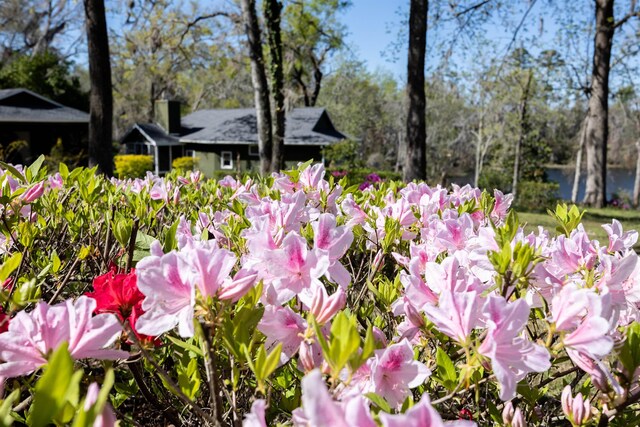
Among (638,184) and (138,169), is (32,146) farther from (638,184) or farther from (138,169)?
(638,184)

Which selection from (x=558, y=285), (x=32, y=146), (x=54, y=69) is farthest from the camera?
(x=54, y=69)

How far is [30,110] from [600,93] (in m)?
22.5

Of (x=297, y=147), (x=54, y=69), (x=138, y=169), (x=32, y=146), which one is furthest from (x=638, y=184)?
(x=54, y=69)

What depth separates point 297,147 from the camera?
2809cm

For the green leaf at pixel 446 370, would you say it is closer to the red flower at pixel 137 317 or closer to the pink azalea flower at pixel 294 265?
the pink azalea flower at pixel 294 265

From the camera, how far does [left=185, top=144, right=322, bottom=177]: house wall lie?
27984 mm

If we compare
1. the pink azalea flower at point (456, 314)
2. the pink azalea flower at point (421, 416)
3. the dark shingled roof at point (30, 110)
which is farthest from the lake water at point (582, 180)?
the pink azalea flower at point (421, 416)

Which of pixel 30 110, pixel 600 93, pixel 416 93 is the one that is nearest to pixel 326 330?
pixel 416 93

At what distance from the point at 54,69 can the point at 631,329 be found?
3534 cm

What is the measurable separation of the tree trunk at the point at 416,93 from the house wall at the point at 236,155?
52.1 feet

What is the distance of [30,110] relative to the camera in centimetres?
2420

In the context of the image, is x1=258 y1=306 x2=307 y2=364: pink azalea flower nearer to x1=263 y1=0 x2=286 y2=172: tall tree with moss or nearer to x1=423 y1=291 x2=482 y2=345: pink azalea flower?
x1=423 y1=291 x2=482 y2=345: pink azalea flower

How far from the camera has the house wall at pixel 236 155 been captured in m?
28.0

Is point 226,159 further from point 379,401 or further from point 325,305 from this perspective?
point 379,401
